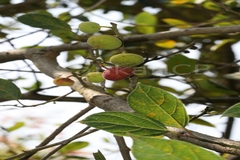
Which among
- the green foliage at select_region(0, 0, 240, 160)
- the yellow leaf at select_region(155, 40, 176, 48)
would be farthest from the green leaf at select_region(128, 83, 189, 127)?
the yellow leaf at select_region(155, 40, 176, 48)

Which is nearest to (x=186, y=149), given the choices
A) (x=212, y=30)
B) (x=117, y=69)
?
(x=117, y=69)

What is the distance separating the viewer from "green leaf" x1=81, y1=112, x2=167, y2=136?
38cm

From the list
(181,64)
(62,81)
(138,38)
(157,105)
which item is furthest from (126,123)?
(181,64)

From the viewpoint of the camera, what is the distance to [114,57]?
1.83ft

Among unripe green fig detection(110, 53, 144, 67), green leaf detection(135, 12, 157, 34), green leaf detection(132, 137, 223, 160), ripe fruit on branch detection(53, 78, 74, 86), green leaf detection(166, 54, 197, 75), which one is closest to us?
green leaf detection(132, 137, 223, 160)

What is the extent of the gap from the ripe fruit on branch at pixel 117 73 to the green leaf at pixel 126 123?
0.67 feet

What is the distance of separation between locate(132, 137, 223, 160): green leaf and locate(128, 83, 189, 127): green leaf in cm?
10

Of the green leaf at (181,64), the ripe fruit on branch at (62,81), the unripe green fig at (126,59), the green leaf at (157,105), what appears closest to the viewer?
the green leaf at (157,105)

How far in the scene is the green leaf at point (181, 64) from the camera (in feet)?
3.60

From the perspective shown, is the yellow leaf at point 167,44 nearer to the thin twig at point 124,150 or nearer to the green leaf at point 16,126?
the green leaf at point 16,126

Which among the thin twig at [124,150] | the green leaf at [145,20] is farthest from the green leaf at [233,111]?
the green leaf at [145,20]

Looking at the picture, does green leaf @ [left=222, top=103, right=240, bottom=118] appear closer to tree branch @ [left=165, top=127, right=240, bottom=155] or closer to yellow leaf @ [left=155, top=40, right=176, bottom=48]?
tree branch @ [left=165, top=127, right=240, bottom=155]

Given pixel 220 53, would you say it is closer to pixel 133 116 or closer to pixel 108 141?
pixel 108 141

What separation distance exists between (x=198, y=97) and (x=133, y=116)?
2.84 feet
